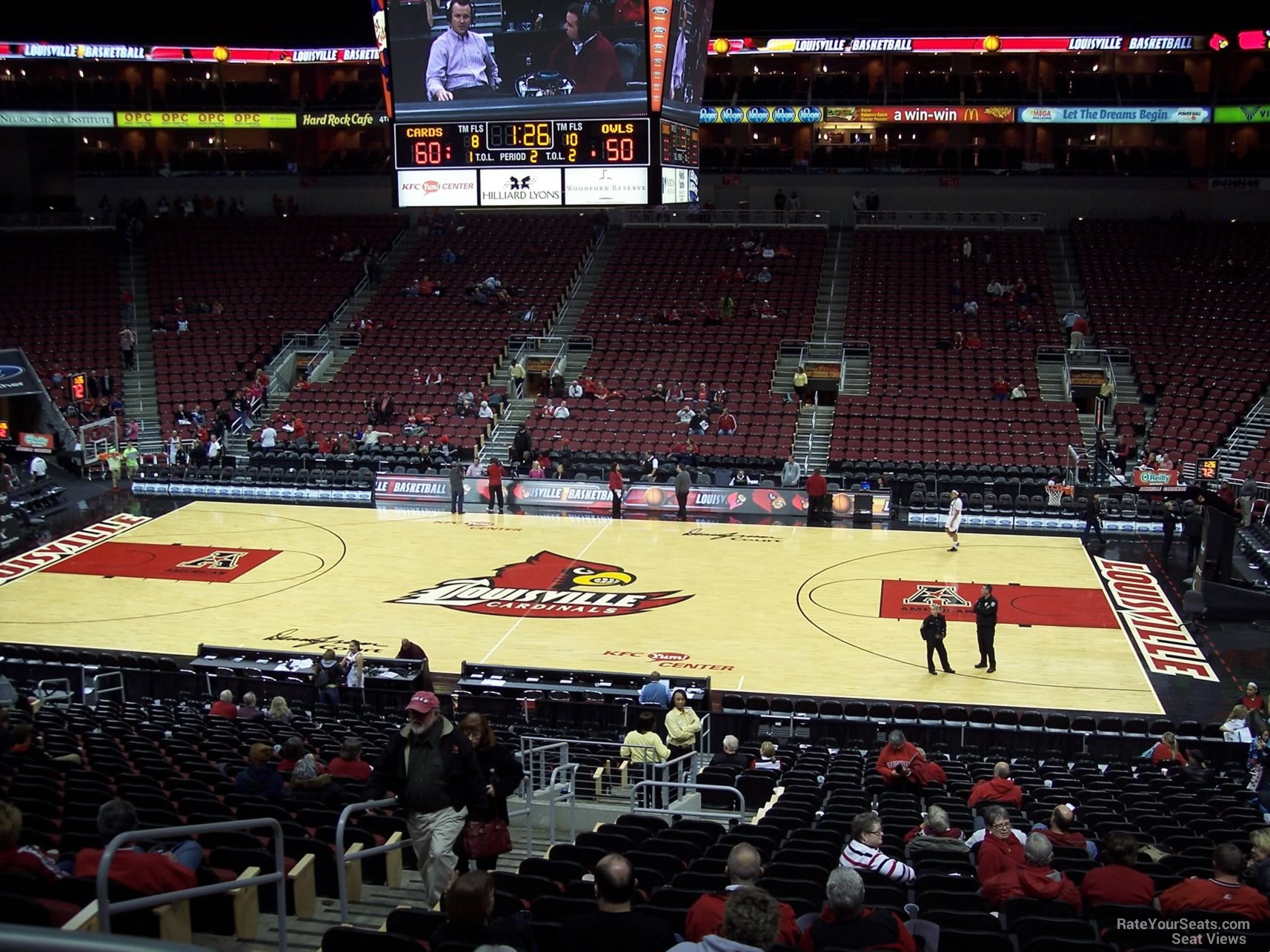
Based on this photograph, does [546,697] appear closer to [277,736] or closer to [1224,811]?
[277,736]

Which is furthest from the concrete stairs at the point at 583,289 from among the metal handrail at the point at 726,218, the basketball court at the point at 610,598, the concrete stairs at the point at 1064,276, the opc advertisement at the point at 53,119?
the opc advertisement at the point at 53,119

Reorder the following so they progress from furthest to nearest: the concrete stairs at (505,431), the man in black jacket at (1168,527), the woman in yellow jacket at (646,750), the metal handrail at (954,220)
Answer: the metal handrail at (954,220) → the concrete stairs at (505,431) → the man in black jacket at (1168,527) → the woman in yellow jacket at (646,750)

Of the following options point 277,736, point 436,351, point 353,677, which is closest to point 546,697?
point 353,677

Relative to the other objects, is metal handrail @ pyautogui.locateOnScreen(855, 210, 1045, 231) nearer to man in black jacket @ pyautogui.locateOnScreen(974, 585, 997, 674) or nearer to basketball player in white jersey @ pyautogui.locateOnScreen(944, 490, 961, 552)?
basketball player in white jersey @ pyautogui.locateOnScreen(944, 490, 961, 552)

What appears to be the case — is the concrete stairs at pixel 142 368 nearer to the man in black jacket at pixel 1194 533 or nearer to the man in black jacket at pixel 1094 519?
the man in black jacket at pixel 1094 519

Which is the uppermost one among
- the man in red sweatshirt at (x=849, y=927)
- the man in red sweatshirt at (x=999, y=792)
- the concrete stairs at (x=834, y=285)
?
the concrete stairs at (x=834, y=285)

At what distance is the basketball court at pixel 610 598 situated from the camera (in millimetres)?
21281

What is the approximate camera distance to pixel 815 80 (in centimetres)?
4759

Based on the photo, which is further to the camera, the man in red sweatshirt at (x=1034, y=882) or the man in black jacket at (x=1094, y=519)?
the man in black jacket at (x=1094, y=519)

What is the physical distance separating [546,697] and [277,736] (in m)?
4.84

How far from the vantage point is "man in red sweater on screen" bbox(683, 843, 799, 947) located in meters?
6.45

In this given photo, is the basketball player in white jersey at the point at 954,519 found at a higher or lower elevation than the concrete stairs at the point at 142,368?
lower

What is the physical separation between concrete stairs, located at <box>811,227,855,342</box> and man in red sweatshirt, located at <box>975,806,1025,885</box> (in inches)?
1245

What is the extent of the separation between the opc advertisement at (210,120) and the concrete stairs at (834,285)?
1951 cm
